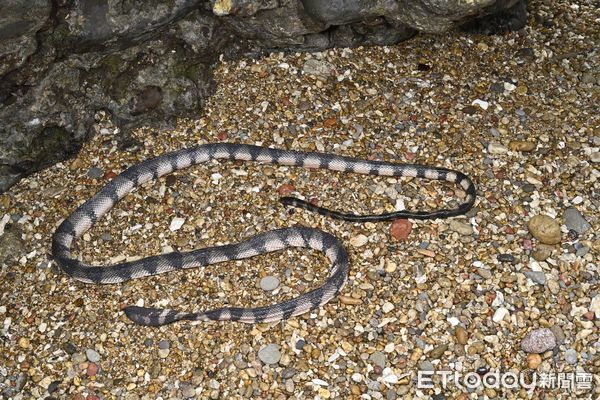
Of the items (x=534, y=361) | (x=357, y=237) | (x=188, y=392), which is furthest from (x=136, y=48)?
(x=534, y=361)

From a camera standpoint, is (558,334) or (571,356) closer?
(571,356)

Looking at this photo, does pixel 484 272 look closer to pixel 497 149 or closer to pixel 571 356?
pixel 571 356

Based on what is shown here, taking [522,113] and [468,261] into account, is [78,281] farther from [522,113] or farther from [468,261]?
[522,113]

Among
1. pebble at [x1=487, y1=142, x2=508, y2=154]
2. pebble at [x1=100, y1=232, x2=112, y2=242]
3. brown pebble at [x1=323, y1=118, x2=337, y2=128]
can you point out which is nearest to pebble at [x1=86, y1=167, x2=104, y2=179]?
pebble at [x1=100, y1=232, x2=112, y2=242]

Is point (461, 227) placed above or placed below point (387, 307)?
above

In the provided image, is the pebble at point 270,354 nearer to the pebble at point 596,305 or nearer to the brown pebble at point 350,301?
the brown pebble at point 350,301

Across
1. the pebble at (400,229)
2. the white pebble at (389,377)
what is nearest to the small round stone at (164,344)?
the white pebble at (389,377)

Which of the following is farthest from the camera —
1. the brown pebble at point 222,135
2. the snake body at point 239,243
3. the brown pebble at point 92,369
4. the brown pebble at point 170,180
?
the brown pebble at point 222,135
